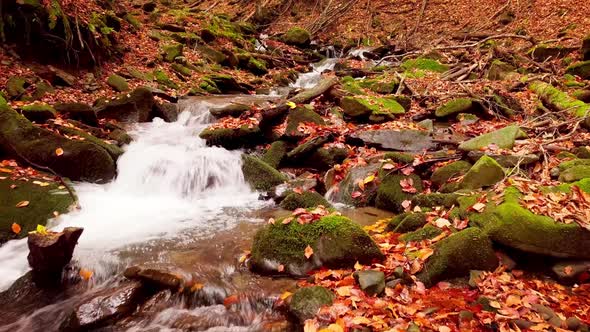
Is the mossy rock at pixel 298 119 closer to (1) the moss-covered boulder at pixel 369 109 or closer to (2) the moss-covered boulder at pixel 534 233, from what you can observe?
(1) the moss-covered boulder at pixel 369 109

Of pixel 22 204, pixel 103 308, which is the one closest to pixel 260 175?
pixel 22 204

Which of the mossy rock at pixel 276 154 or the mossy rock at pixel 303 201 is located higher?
the mossy rock at pixel 276 154

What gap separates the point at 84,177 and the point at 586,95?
11723 mm

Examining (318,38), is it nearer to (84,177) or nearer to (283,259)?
(84,177)

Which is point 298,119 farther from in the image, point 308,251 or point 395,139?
point 308,251

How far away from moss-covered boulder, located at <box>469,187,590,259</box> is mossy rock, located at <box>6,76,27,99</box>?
394 inches

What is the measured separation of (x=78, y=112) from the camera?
9.08 metres

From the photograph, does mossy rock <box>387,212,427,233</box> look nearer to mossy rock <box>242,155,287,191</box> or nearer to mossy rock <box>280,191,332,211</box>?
mossy rock <box>280,191,332,211</box>

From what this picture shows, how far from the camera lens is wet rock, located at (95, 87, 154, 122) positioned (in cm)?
1016

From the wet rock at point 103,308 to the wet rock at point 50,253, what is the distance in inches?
28.8

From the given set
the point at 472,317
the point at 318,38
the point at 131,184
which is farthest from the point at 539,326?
the point at 318,38

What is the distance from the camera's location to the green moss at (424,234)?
4.60 meters

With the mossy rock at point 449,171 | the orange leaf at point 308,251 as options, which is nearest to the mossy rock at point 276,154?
the mossy rock at point 449,171

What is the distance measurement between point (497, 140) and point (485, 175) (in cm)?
Answer: 169
